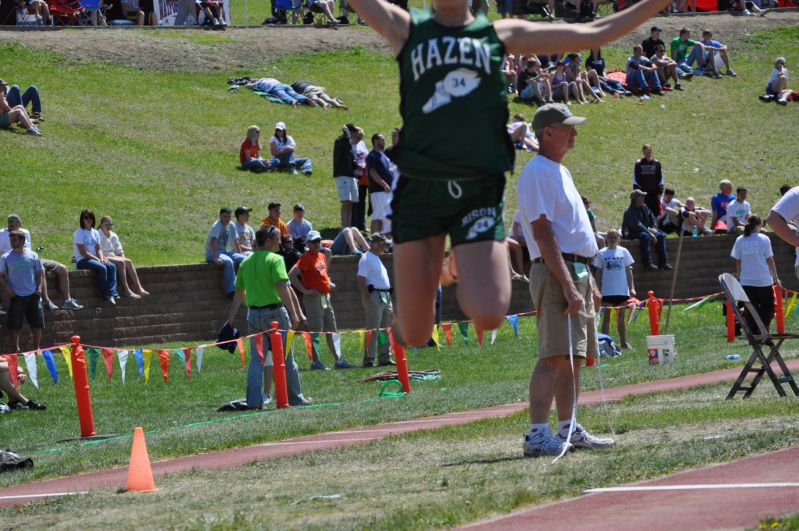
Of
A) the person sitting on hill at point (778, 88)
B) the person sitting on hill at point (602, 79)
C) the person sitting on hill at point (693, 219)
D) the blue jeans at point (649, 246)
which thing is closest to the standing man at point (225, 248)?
the blue jeans at point (649, 246)

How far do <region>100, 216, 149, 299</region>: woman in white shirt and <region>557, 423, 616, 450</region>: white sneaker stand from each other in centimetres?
1349

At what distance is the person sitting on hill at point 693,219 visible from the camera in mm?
29594

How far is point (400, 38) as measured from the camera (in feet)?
20.6

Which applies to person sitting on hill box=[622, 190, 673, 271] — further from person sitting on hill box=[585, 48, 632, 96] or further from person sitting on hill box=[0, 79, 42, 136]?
person sitting on hill box=[0, 79, 42, 136]

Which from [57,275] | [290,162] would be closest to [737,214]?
[290,162]

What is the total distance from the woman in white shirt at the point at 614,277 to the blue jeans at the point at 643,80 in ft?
63.9

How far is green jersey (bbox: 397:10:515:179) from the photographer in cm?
614

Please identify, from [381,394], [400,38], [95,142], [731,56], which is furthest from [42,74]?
[400,38]

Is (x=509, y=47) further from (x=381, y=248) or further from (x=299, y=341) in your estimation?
(x=299, y=341)

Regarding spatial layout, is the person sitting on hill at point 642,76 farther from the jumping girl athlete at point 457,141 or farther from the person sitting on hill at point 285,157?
the jumping girl athlete at point 457,141

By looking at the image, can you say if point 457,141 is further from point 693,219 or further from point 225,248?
point 693,219

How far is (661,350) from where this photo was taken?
19062 millimetres

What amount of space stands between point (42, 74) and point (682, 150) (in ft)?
59.6

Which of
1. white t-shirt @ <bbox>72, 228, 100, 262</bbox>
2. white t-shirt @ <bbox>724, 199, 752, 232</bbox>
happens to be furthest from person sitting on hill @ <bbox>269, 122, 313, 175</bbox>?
white t-shirt @ <bbox>724, 199, 752, 232</bbox>
